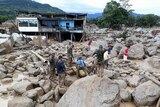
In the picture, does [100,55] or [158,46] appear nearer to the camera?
[100,55]

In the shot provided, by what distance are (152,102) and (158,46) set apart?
1397cm

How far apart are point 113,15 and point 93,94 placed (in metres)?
54.4

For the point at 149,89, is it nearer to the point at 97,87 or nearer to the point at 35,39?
the point at 97,87

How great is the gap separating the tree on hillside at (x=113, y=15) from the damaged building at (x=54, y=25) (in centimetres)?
1861

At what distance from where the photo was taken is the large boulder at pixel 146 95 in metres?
12.8

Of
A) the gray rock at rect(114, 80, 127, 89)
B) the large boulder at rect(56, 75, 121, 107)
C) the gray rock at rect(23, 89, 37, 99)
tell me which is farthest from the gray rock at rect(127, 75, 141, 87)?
the gray rock at rect(23, 89, 37, 99)

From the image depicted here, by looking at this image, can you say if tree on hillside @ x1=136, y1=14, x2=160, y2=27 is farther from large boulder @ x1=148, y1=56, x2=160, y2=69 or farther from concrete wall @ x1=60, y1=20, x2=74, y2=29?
large boulder @ x1=148, y1=56, x2=160, y2=69

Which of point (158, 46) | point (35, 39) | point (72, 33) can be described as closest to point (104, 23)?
point (72, 33)

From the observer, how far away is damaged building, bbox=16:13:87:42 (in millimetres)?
45281

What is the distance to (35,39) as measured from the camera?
35.7 meters

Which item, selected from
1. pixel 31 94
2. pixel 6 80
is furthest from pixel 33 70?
pixel 31 94

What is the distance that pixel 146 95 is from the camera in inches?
508

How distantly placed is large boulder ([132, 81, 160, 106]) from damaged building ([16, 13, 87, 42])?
32.3 metres

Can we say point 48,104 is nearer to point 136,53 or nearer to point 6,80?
point 6,80
